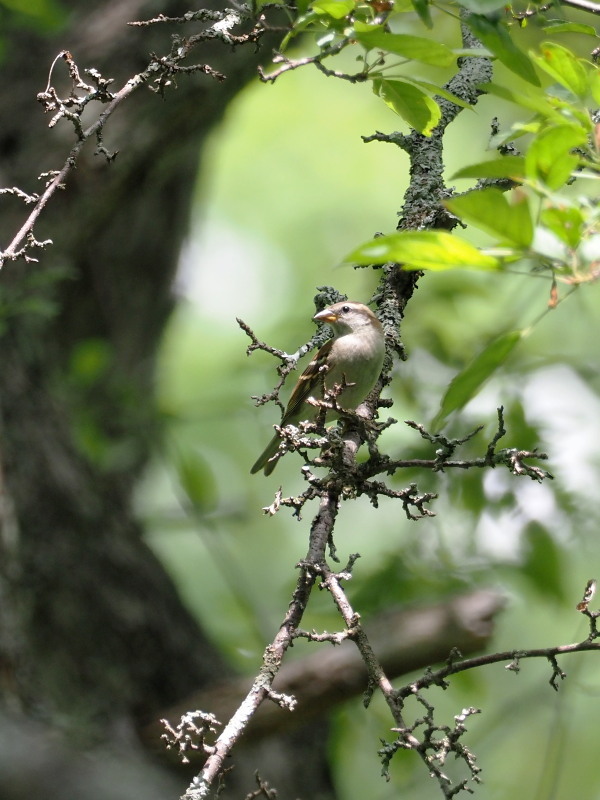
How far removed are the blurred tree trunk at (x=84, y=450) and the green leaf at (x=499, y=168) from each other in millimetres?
3334

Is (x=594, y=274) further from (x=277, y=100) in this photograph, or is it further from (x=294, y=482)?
(x=277, y=100)

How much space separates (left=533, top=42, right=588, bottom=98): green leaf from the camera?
6.09ft

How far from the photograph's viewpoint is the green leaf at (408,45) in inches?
74.3

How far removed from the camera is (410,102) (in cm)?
231

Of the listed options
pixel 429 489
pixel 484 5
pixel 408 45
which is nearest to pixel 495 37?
pixel 484 5

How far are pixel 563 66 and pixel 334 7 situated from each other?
0.55 m

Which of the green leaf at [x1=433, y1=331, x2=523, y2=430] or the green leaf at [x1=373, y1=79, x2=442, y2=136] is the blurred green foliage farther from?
the green leaf at [x1=373, y1=79, x2=442, y2=136]

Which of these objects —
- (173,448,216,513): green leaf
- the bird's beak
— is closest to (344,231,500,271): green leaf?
the bird's beak

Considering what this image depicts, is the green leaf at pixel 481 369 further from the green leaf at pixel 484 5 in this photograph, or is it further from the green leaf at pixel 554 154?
the green leaf at pixel 484 5

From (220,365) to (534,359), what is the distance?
294 inches

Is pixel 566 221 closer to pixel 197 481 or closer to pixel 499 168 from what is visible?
pixel 499 168

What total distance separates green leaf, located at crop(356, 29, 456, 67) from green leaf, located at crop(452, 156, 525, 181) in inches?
13.1

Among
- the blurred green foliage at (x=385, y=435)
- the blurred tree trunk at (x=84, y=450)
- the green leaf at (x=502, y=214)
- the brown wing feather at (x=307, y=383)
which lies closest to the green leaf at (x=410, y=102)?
the blurred green foliage at (x=385, y=435)

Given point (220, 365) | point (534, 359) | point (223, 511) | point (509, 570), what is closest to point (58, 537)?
point (223, 511)
